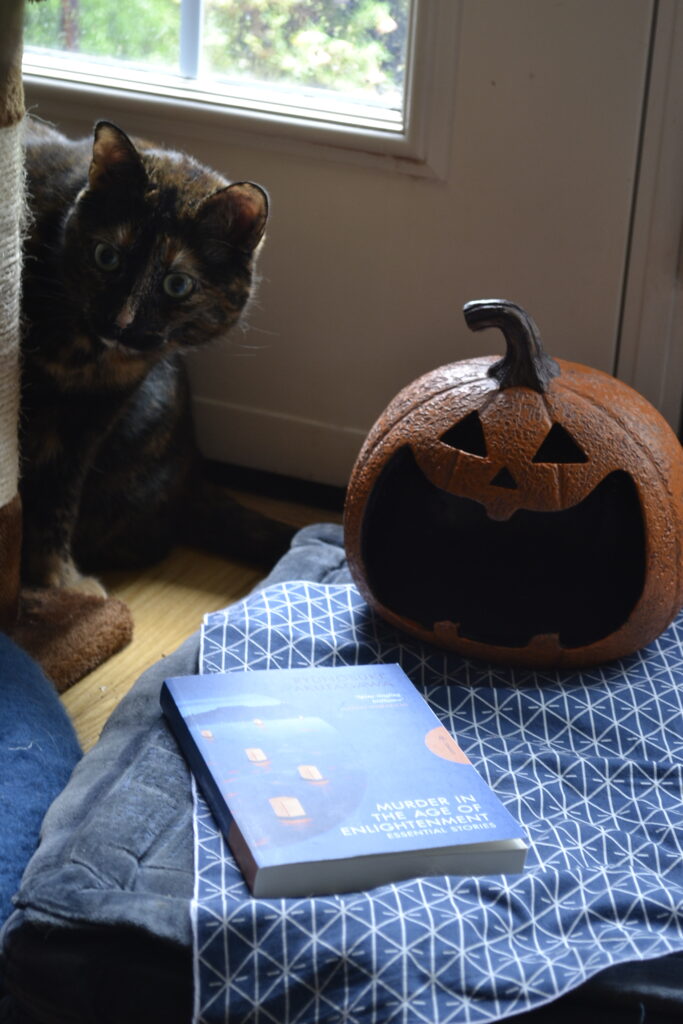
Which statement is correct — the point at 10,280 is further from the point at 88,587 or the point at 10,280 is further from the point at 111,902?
the point at 111,902

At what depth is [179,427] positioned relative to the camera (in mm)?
1838

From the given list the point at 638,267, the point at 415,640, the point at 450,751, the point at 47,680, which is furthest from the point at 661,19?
the point at 47,680

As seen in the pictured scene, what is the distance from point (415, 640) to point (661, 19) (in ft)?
2.88

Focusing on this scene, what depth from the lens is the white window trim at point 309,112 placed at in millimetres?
1683

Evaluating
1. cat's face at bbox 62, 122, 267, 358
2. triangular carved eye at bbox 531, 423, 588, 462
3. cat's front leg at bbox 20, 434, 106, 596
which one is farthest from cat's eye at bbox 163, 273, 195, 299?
triangular carved eye at bbox 531, 423, 588, 462

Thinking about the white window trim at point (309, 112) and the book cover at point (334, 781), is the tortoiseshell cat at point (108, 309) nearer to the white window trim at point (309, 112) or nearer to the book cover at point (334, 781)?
the white window trim at point (309, 112)

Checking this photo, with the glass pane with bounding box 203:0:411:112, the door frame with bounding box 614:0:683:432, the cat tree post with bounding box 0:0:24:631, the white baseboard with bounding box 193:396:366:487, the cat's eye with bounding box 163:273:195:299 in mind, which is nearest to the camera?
the cat tree post with bounding box 0:0:24:631

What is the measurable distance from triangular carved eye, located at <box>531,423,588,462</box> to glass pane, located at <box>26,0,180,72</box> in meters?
0.95

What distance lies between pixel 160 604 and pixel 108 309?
18.2 inches

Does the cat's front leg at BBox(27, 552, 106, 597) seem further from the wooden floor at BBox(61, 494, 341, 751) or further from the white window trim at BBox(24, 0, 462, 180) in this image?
the white window trim at BBox(24, 0, 462, 180)

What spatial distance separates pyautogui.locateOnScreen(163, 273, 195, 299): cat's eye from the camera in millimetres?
1484

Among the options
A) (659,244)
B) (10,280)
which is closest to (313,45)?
(659,244)

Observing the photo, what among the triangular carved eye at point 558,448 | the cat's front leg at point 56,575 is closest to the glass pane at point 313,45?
the triangular carved eye at point 558,448

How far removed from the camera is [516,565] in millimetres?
1388
